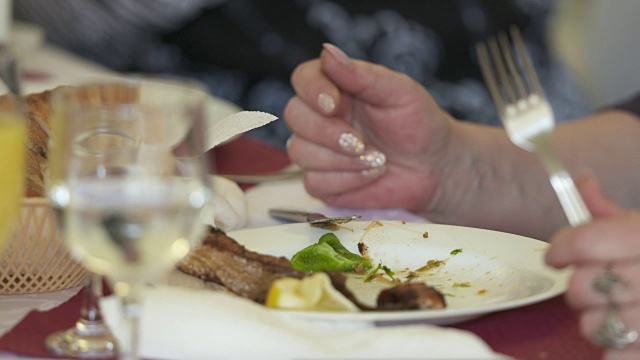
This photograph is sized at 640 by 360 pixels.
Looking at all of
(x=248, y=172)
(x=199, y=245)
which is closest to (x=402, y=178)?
(x=248, y=172)

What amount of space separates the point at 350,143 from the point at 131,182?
593 millimetres

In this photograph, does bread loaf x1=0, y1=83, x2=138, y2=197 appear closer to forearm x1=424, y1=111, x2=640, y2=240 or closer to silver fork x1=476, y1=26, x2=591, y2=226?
silver fork x1=476, y1=26, x2=591, y2=226

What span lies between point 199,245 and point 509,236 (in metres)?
0.28

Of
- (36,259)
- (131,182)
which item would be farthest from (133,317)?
(36,259)

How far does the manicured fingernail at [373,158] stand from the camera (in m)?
1.14

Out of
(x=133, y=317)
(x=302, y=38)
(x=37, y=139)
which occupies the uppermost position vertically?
(x=302, y=38)

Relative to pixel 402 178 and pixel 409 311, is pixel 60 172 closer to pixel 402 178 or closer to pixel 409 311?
pixel 409 311

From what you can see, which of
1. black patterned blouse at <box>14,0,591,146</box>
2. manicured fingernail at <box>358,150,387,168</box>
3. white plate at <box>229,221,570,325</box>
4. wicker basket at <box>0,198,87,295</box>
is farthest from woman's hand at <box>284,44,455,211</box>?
black patterned blouse at <box>14,0,591,146</box>

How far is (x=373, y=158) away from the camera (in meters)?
1.15

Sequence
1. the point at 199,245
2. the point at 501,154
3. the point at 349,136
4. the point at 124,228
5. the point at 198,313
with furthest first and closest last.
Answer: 1. the point at 501,154
2. the point at 349,136
3. the point at 199,245
4. the point at 198,313
5. the point at 124,228

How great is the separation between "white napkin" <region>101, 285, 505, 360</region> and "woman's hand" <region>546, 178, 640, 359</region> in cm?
7

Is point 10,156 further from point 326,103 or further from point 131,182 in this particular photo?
point 326,103

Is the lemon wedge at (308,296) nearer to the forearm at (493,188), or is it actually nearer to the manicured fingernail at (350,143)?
the manicured fingernail at (350,143)

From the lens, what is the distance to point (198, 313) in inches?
24.6
